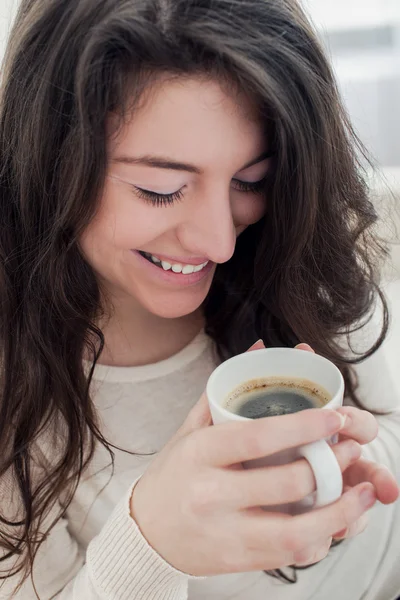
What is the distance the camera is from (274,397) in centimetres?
80

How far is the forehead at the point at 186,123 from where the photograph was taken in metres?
→ 0.80

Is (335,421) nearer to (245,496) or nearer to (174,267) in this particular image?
(245,496)

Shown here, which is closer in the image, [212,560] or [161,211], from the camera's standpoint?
[212,560]

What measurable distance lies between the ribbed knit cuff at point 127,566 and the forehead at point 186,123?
378 millimetres

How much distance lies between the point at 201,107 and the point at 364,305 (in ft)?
1.63

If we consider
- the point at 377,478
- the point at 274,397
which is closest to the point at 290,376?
the point at 274,397

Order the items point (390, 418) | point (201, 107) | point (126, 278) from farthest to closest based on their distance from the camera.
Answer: point (390, 418) < point (126, 278) < point (201, 107)

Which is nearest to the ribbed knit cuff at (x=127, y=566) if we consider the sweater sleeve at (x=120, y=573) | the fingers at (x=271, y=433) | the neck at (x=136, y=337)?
the sweater sleeve at (x=120, y=573)

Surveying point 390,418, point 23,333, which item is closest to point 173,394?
point 23,333

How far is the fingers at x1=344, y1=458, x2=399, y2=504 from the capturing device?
735 mm

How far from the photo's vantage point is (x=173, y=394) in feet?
3.80

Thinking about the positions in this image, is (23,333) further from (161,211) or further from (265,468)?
(265,468)

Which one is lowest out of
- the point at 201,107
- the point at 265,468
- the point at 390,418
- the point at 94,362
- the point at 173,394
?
the point at 390,418

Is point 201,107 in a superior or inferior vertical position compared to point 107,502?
superior
